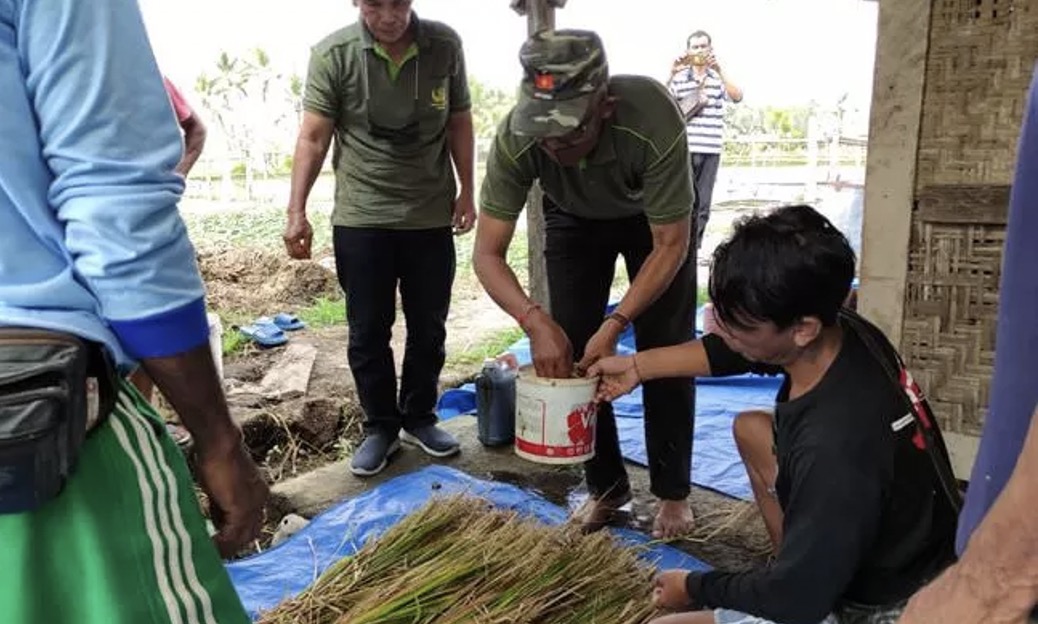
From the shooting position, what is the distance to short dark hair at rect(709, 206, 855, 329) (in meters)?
1.58

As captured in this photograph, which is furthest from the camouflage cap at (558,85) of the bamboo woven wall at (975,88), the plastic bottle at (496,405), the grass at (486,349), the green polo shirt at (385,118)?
the grass at (486,349)

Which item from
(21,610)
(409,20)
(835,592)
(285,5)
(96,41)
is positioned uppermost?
(285,5)

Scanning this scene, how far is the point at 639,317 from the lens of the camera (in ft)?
9.07

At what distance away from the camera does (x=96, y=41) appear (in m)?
0.95

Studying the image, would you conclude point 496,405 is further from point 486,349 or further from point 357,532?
point 486,349

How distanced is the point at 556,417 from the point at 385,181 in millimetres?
1464

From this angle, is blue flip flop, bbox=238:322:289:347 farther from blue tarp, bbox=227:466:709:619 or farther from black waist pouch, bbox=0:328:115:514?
black waist pouch, bbox=0:328:115:514

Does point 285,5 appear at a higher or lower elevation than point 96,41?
higher

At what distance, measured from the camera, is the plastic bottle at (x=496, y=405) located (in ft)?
12.1

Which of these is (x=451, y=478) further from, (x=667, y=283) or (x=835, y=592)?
(x=835, y=592)

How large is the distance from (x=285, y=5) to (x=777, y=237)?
2285cm

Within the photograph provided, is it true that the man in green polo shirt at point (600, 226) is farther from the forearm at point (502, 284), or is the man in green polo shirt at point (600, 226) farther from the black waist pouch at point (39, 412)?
the black waist pouch at point (39, 412)

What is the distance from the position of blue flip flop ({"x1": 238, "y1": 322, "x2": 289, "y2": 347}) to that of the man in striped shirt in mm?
3056

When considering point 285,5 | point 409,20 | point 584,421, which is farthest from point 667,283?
point 285,5
